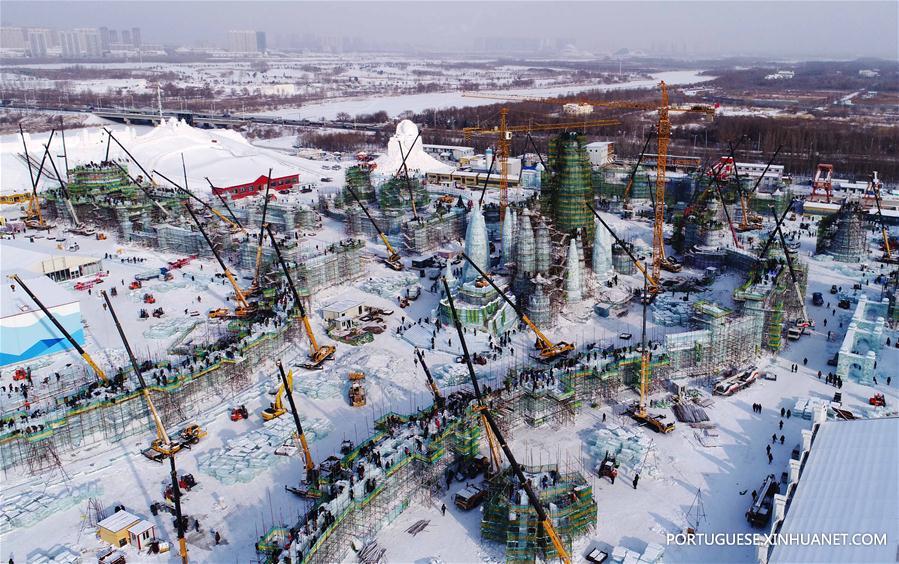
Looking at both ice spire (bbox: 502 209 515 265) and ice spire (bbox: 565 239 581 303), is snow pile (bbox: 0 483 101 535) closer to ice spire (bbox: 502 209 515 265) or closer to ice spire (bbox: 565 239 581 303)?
ice spire (bbox: 565 239 581 303)

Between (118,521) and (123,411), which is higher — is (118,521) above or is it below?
below

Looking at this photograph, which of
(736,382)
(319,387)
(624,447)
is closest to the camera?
(624,447)

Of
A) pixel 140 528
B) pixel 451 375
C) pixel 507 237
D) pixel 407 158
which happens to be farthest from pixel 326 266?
pixel 407 158

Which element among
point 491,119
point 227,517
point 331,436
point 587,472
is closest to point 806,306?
point 587,472

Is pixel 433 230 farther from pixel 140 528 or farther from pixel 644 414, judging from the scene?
pixel 140 528

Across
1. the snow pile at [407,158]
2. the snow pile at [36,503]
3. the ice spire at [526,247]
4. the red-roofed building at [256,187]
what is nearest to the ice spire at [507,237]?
the ice spire at [526,247]

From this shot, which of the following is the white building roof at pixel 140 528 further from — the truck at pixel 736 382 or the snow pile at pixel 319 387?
the truck at pixel 736 382
